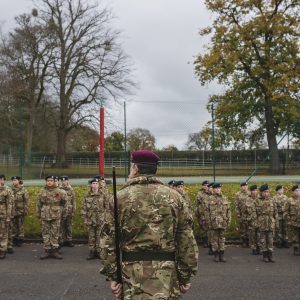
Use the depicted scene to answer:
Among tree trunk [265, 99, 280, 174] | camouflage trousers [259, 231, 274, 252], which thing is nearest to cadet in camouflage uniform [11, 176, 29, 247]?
camouflage trousers [259, 231, 274, 252]

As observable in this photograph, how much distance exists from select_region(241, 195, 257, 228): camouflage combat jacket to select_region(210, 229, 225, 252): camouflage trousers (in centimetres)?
99

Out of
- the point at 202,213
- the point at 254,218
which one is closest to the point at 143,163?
the point at 254,218

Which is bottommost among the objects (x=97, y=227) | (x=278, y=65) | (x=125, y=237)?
(x=97, y=227)

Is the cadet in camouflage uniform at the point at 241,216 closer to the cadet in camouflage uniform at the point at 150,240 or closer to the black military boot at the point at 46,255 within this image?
the black military boot at the point at 46,255

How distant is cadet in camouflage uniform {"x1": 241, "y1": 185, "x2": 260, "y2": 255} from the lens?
1159 cm

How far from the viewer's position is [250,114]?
69.3 feet

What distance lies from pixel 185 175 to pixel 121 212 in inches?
556

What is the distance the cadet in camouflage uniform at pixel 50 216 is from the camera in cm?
1102

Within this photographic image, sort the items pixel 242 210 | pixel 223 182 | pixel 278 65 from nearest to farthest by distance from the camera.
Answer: pixel 242 210 < pixel 223 182 < pixel 278 65

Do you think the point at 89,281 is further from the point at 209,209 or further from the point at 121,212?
the point at 121,212

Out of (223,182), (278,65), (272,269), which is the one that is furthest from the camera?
(278,65)

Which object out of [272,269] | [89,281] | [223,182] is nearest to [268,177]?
[223,182]

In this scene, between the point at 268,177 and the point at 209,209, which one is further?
the point at 268,177

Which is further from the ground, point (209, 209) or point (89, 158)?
point (89, 158)
